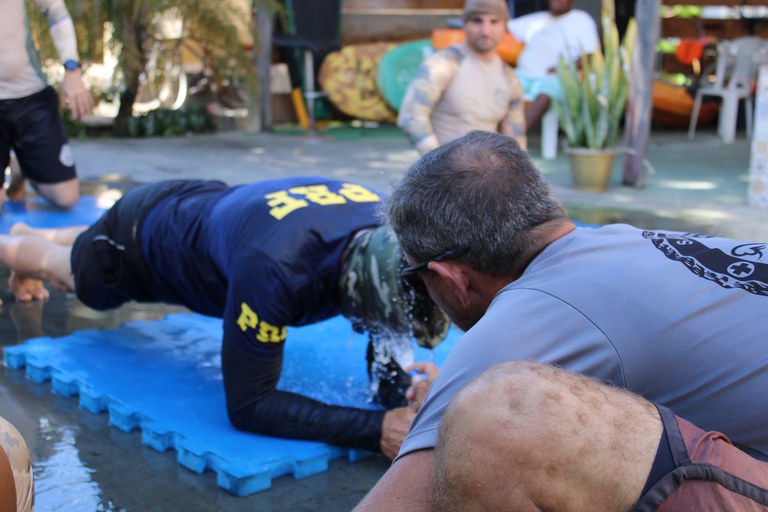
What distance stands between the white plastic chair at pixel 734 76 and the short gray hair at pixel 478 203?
8.61 metres

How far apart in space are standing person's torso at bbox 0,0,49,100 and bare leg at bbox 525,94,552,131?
15.5 ft

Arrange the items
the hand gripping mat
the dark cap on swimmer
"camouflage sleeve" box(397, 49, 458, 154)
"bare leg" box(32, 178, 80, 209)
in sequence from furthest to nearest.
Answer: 1. "bare leg" box(32, 178, 80, 209)
2. "camouflage sleeve" box(397, 49, 458, 154)
3. the hand gripping mat
4. the dark cap on swimmer

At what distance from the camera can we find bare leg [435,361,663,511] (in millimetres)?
1138

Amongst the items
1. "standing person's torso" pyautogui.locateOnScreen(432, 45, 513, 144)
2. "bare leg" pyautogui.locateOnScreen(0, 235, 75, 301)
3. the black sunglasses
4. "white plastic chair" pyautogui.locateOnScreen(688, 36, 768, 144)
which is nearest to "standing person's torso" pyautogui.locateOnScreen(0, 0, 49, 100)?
"bare leg" pyautogui.locateOnScreen(0, 235, 75, 301)

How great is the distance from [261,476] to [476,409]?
1442 mm

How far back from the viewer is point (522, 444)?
1141mm

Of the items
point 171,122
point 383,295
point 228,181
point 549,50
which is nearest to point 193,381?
point 383,295

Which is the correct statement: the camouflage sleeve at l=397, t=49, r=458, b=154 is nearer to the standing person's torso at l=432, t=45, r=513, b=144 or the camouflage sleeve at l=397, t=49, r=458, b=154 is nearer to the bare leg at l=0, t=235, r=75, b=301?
the standing person's torso at l=432, t=45, r=513, b=144

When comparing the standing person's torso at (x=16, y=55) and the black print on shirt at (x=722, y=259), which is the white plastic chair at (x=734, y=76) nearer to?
the standing person's torso at (x=16, y=55)

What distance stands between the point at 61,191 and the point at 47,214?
0.69 m

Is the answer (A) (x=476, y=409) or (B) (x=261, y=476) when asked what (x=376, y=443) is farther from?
(A) (x=476, y=409)

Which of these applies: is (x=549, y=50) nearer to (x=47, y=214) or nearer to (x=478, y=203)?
(x=47, y=214)

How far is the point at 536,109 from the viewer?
27.4ft

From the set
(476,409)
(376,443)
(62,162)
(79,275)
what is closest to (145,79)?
(62,162)
